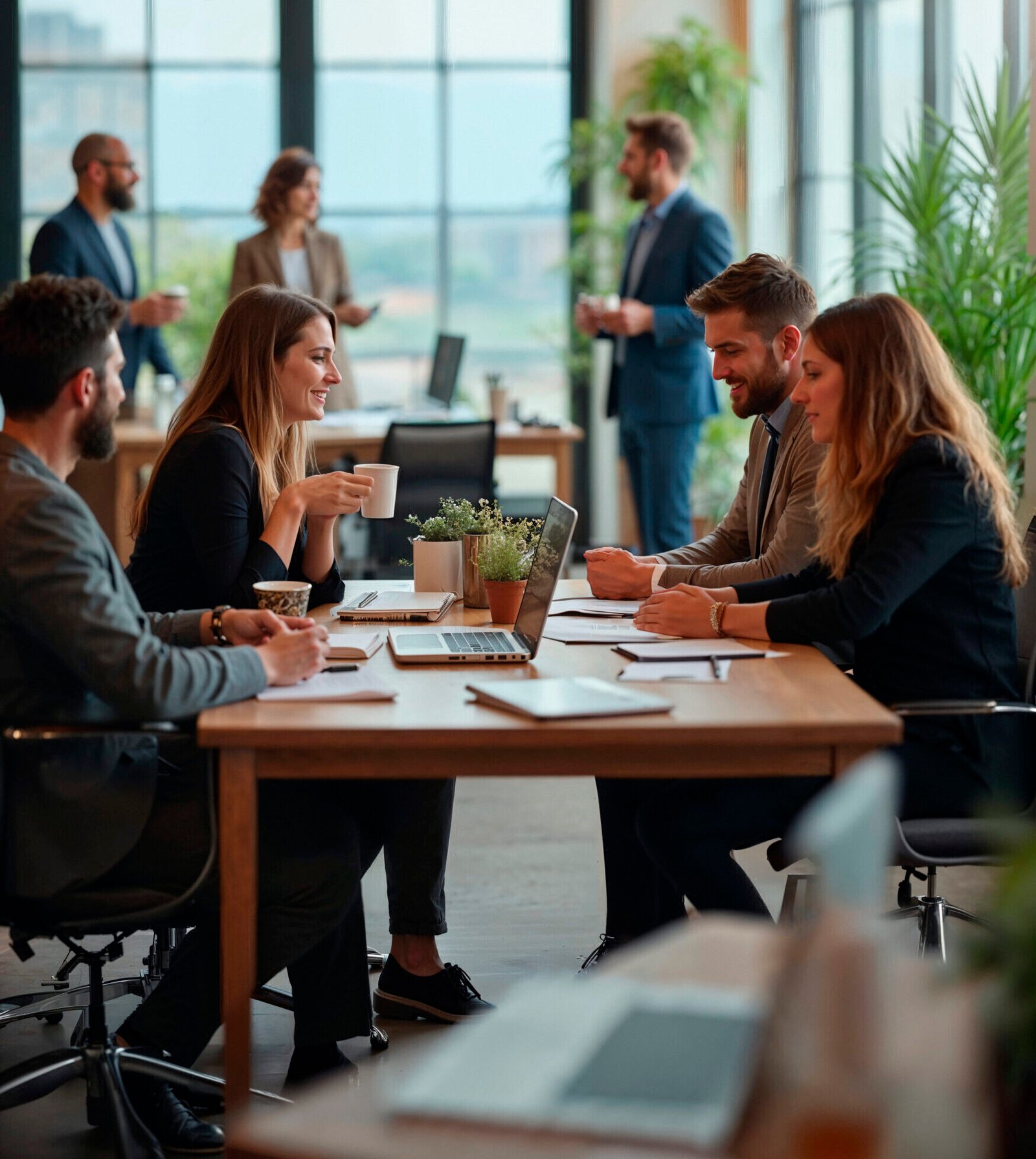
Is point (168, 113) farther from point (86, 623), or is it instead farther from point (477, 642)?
point (86, 623)

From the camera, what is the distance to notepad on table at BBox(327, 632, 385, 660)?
2.21 m

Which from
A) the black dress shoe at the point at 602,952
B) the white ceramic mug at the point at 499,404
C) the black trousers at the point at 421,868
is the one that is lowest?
the black dress shoe at the point at 602,952

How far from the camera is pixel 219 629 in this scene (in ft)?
7.48

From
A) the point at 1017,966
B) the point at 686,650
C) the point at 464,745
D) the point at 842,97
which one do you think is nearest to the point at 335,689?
the point at 464,745

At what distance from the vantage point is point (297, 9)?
7824 millimetres

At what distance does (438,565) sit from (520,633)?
52 cm

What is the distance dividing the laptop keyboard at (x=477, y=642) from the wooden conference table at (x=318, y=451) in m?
2.65

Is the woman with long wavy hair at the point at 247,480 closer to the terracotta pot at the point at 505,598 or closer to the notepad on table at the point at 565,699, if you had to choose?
the terracotta pot at the point at 505,598

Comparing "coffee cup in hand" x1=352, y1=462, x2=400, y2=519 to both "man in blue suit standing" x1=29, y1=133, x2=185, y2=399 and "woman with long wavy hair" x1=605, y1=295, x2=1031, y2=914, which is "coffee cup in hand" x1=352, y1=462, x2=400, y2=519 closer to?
"woman with long wavy hair" x1=605, y1=295, x2=1031, y2=914

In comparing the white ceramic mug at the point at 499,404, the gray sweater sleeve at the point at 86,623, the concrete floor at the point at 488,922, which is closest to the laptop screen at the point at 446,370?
the white ceramic mug at the point at 499,404

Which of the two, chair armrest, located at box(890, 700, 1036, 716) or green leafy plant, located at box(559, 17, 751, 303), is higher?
green leafy plant, located at box(559, 17, 751, 303)

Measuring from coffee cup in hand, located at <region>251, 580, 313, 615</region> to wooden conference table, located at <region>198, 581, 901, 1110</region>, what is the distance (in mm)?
384

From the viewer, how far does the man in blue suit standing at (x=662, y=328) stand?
5.37 m

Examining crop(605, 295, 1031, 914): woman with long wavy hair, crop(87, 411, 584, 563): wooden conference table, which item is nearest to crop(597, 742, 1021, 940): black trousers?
crop(605, 295, 1031, 914): woman with long wavy hair
